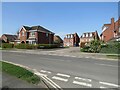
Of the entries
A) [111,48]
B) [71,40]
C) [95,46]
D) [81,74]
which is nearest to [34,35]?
[95,46]

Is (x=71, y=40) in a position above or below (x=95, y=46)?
above

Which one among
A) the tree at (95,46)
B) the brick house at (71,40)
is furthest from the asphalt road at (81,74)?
the brick house at (71,40)

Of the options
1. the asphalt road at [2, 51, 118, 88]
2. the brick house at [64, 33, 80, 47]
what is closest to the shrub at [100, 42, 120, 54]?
the asphalt road at [2, 51, 118, 88]

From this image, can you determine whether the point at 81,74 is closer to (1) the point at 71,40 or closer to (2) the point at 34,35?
(2) the point at 34,35

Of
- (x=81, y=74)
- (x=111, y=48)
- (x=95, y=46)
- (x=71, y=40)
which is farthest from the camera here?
(x=71, y=40)

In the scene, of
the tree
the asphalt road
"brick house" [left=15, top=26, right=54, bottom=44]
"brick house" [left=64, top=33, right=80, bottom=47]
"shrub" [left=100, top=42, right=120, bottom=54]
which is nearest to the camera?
the asphalt road

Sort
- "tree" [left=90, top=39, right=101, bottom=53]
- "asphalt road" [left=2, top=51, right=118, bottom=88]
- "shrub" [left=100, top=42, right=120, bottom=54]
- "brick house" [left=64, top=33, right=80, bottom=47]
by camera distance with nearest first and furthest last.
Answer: "asphalt road" [left=2, top=51, right=118, bottom=88] → "shrub" [left=100, top=42, right=120, bottom=54] → "tree" [left=90, top=39, right=101, bottom=53] → "brick house" [left=64, top=33, right=80, bottom=47]

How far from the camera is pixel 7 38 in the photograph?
77.1 meters

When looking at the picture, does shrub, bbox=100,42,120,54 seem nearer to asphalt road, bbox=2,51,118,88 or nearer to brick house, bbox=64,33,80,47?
asphalt road, bbox=2,51,118,88

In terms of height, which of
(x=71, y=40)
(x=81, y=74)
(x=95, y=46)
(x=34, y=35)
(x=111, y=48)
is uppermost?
(x=34, y=35)

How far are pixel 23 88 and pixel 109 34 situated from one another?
46.9 meters

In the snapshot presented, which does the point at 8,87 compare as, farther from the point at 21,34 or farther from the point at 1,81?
the point at 21,34

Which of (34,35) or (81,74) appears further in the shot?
(34,35)

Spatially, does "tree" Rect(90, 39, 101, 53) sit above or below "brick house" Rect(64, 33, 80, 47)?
below
